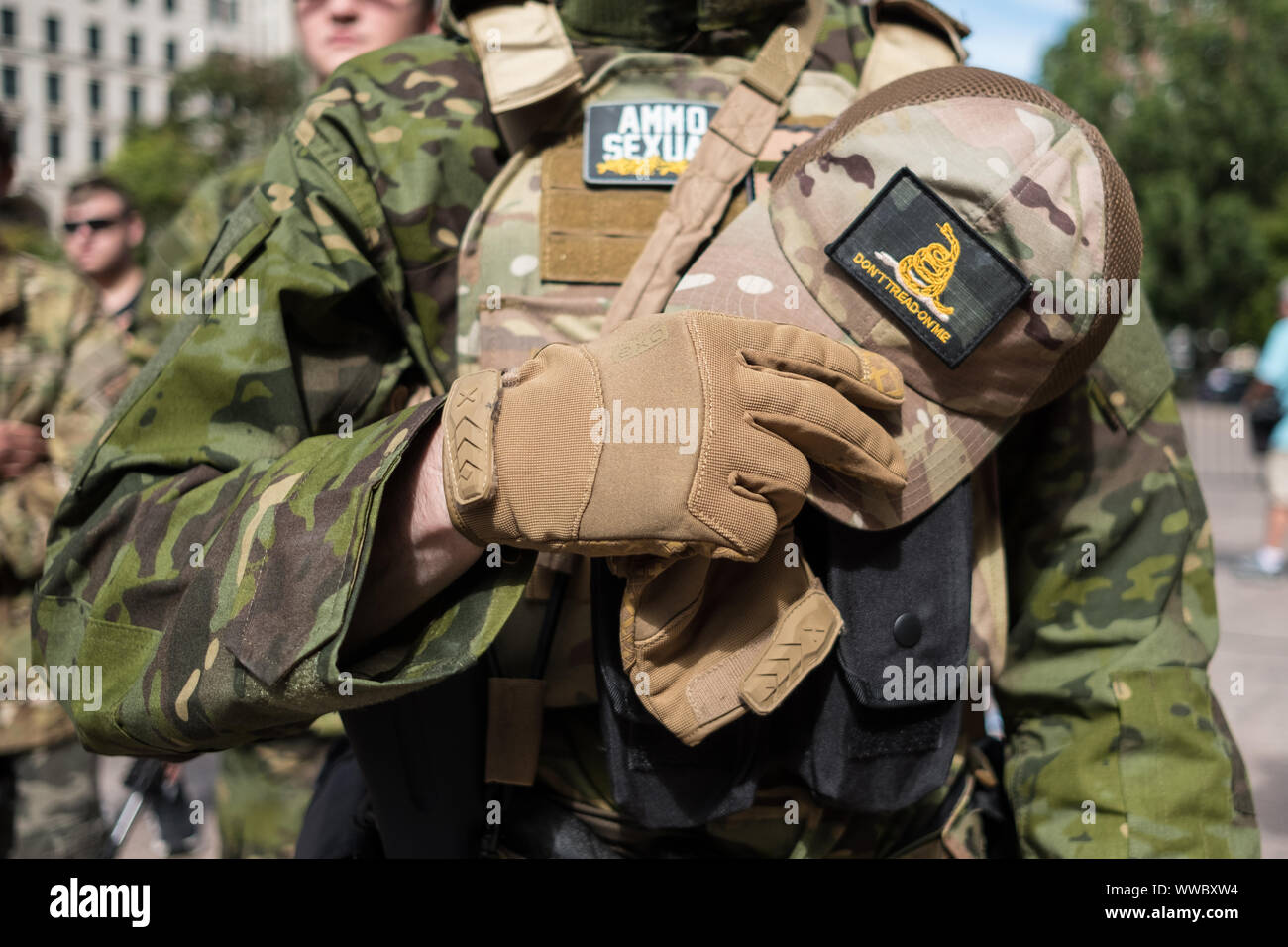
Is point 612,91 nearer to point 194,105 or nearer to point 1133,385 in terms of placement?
point 1133,385

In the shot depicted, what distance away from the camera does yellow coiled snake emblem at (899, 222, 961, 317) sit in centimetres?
127

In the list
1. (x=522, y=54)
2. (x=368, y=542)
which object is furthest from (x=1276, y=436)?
(x=368, y=542)

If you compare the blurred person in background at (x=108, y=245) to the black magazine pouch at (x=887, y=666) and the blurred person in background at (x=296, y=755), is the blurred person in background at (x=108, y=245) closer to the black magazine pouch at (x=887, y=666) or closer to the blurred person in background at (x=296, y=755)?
the blurred person in background at (x=296, y=755)

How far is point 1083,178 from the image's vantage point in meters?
1.26

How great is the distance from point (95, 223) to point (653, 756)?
14.7 feet

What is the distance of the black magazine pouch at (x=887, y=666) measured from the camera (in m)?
1.30

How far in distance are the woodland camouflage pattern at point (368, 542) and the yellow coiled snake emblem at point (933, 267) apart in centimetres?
33

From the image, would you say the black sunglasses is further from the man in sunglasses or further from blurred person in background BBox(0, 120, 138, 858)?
blurred person in background BBox(0, 120, 138, 858)

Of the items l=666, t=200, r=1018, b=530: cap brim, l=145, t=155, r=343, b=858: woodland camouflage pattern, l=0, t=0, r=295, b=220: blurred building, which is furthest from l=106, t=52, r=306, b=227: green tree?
l=666, t=200, r=1018, b=530: cap brim

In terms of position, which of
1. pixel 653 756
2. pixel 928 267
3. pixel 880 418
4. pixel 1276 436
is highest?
pixel 928 267

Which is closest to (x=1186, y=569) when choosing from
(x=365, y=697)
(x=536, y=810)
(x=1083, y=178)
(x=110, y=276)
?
(x=1083, y=178)

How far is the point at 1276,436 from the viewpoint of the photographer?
7043 millimetres

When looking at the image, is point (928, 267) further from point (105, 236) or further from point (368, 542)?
point (105, 236)

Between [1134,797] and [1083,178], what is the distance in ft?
2.59
